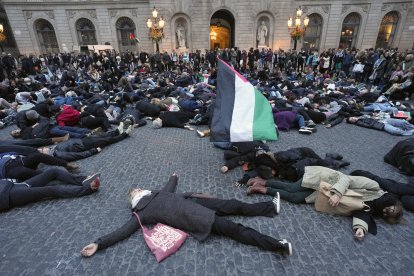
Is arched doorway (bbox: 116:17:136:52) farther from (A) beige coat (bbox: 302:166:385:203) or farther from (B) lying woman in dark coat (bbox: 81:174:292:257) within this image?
(A) beige coat (bbox: 302:166:385:203)

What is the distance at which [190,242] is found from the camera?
3342 mm

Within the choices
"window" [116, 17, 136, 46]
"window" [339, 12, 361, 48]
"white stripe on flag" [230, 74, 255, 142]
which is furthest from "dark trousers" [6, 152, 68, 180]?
"window" [339, 12, 361, 48]

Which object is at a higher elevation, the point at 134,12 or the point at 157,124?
the point at 134,12

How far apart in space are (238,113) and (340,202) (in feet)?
7.28

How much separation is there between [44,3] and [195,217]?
103 feet

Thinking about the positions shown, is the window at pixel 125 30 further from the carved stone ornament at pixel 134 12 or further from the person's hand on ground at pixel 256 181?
the person's hand on ground at pixel 256 181

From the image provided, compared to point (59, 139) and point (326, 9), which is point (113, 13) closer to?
point (326, 9)

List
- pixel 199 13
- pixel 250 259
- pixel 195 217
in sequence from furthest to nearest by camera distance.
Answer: pixel 199 13, pixel 195 217, pixel 250 259

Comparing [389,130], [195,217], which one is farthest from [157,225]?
[389,130]

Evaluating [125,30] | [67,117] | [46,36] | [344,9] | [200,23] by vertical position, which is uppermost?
[344,9]

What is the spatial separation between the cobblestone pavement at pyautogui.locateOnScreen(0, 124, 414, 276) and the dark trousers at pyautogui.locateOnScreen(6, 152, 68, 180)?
73 cm

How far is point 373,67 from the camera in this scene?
47.8 ft

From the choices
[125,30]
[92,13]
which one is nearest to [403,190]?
[125,30]

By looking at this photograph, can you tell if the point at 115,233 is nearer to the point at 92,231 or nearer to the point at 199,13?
the point at 92,231
